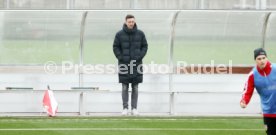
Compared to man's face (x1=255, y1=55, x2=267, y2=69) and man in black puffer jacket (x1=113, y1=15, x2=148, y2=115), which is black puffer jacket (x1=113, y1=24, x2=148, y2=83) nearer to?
man in black puffer jacket (x1=113, y1=15, x2=148, y2=115)

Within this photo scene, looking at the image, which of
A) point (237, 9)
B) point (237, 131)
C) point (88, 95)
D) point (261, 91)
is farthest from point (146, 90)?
point (261, 91)

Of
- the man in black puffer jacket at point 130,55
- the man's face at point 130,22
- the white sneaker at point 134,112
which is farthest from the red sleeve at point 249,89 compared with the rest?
the white sneaker at point 134,112

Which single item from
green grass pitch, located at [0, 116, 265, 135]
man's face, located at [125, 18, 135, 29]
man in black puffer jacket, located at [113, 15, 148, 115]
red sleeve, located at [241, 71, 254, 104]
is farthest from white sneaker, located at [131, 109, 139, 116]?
red sleeve, located at [241, 71, 254, 104]

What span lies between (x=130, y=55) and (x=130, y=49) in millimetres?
123

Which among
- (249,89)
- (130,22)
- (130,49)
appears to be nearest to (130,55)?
(130,49)

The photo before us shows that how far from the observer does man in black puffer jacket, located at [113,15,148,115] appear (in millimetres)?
19250

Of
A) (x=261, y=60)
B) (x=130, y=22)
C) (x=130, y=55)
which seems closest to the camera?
(x=261, y=60)

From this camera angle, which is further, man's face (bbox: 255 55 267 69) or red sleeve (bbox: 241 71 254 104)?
red sleeve (bbox: 241 71 254 104)

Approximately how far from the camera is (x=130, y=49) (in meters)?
19.3

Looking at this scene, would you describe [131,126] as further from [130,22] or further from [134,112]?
[130,22]

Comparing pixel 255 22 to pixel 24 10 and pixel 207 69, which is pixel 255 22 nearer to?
pixel 207 69

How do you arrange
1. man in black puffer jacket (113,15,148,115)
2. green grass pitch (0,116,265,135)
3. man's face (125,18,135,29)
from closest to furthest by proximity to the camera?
green grass pitch (0,116,265,135) → man's face (125,18,135,29) → man in black puffer jacket (113,15,148,115)

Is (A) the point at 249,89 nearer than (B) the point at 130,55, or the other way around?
(A) the point at 249,89

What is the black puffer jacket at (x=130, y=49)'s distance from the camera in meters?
19.2
